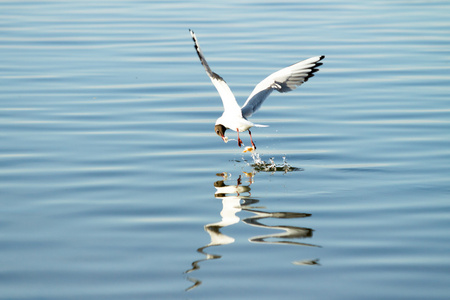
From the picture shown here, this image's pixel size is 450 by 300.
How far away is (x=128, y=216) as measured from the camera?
823 cm

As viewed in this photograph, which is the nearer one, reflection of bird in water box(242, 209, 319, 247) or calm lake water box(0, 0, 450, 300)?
calm lake water box(0, 0, 450, 300)

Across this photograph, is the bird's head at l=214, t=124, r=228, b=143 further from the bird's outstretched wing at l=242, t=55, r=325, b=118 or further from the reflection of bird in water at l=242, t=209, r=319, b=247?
the reflection of bird in water at l=242, t=209, r=319, b=247

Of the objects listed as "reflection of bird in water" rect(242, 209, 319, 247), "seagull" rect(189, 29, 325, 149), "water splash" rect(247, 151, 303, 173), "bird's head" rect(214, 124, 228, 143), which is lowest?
"reflection of bird in water" rect(242, 209, 319, 247)

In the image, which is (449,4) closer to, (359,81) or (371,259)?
(359,81)

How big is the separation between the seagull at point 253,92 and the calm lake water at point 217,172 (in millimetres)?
477

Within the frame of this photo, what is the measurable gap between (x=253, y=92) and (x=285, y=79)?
0.58 meters

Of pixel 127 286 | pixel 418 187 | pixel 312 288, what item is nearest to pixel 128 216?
pixel 127 286

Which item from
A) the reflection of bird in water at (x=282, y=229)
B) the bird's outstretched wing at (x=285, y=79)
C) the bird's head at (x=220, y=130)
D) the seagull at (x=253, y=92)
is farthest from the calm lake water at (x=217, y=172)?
the bird's outstretched wing at (x=285, y=79)

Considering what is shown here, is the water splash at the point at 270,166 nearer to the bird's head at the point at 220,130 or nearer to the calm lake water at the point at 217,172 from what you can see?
the calm lake water at the point at 217,172

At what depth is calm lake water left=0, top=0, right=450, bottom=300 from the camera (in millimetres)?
6766

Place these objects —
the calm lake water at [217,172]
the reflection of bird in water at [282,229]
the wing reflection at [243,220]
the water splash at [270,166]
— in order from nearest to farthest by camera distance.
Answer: the calm lake water at [217,172], the wing reflection at [243,220], the reflection of bird in water at [282,229], the water splash at [270,166]

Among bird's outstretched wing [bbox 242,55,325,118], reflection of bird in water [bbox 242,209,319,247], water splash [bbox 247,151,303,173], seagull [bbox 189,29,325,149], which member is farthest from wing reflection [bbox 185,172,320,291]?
bird's outstretched wing [bbox 242,55,325,118]

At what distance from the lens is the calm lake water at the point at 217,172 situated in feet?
22.2

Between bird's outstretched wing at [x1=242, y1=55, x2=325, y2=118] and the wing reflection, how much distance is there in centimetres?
175
